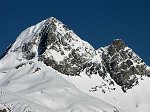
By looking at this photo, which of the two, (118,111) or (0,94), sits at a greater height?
(118,111)

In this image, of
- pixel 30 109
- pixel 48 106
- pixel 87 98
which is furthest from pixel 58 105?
pixel 30 109

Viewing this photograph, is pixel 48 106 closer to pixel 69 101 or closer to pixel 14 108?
pixel 69 101

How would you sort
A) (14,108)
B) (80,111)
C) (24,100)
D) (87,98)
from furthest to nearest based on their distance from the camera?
(87,98), (80,111), (24,100), (14,108)

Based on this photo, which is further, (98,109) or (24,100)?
(98,109)

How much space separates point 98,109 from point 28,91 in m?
23.9

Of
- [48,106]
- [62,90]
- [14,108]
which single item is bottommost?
[14,108]

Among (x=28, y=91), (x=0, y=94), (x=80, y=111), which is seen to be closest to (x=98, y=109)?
(x=80, y=111)

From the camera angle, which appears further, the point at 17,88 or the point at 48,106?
the point at 17,88

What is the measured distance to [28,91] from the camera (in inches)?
7544

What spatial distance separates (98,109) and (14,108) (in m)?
38.9

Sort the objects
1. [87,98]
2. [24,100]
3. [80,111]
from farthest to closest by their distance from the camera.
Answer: [87,98], [80,111], [24,100]

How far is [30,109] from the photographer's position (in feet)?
490

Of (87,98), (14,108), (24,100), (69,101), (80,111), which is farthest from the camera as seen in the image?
(87,98)

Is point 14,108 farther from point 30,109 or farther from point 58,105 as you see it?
point 58,105
